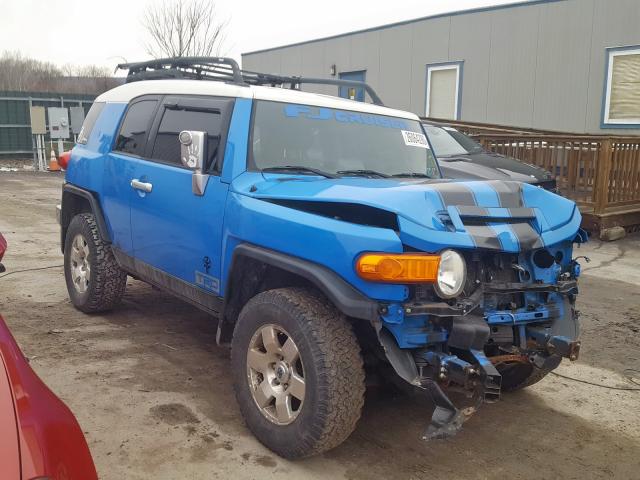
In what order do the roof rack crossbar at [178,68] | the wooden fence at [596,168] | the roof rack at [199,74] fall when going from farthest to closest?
the wooden fence at [596,168] → the roof rack at [199,74] → the roof rack crossbar at [178,68]

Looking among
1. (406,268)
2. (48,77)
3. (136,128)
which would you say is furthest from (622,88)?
(48,77)

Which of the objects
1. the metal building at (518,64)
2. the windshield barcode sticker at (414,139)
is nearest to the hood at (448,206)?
the windshield barcode sticker at (414,139)

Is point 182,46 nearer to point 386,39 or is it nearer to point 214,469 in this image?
point 386,39

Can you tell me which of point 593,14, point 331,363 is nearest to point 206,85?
point 331,363

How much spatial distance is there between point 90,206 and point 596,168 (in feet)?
27.0

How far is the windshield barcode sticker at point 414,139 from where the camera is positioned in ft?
15.0

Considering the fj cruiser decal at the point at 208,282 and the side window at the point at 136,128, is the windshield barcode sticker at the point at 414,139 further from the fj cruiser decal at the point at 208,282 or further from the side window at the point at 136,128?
the side window at the point at 136,128

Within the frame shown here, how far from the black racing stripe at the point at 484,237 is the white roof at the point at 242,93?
165 centimetres

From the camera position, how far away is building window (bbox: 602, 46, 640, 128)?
45.4 ft

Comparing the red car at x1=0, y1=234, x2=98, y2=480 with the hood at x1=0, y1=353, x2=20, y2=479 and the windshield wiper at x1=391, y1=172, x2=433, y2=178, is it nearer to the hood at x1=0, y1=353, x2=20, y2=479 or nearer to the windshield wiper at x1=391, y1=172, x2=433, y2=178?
the hood at x1=0, y1=353, x2=20, y2=479

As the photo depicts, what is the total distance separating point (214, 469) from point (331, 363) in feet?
2.78

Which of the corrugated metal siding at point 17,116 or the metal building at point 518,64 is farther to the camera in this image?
the corrugated metal siding at point 17,116

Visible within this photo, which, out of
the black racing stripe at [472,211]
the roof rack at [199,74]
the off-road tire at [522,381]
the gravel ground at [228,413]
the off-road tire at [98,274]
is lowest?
the gravel ground at [228,413]

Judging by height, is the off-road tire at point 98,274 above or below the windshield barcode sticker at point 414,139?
below
